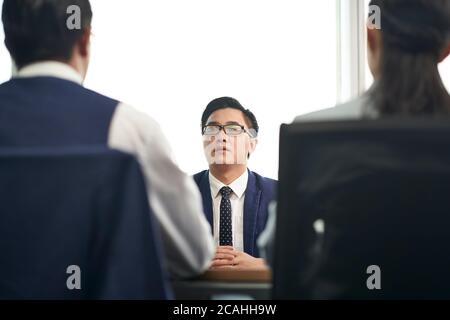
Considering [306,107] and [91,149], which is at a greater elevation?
[306,107]

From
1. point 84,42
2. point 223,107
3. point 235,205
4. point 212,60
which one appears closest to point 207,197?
point 235,205

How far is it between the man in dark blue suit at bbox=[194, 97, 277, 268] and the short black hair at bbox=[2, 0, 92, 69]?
134 cm

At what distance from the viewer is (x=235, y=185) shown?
8.64ft

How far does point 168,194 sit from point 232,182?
1595 mm

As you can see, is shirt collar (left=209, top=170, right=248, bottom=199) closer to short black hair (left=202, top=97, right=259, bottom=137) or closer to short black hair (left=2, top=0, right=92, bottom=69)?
short black hair (left=202, top=97, right=259, bottom=137)

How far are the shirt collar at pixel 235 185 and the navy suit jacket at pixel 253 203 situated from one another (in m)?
0.02

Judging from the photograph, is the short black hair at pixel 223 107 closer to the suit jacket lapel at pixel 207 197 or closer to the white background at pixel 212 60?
the suit jacket lapel at pixel 207 197

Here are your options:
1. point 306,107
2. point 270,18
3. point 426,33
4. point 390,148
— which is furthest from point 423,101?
point 270,18

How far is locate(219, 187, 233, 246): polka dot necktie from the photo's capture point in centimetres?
252

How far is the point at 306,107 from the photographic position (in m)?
3.38

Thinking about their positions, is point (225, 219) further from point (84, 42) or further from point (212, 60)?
point (84, 42)

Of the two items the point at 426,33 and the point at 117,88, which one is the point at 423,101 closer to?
the point at 426,33
